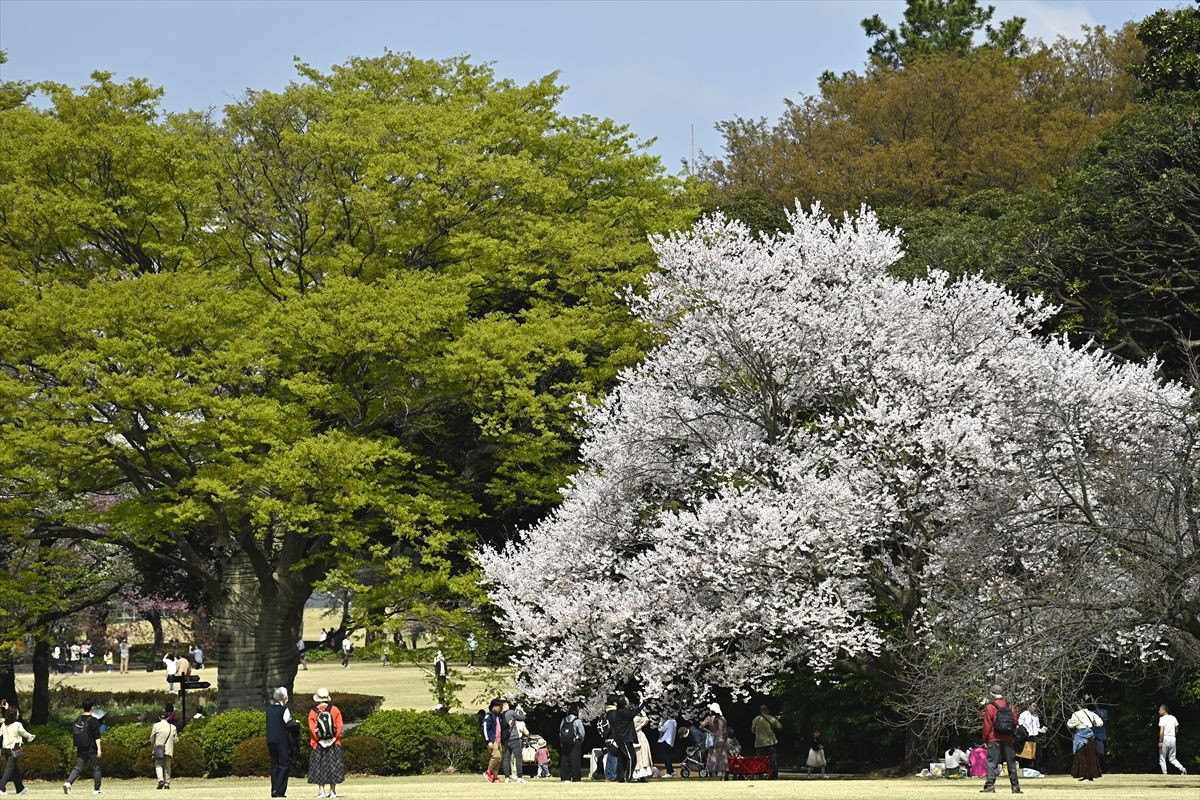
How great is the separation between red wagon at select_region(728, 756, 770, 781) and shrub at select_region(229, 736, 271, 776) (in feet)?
32.4

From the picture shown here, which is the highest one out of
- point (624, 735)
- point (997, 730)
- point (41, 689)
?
point (997, 730)

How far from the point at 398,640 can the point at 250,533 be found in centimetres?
458

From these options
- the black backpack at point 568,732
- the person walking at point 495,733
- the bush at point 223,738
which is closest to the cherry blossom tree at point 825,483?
the black backpack at point 568,732

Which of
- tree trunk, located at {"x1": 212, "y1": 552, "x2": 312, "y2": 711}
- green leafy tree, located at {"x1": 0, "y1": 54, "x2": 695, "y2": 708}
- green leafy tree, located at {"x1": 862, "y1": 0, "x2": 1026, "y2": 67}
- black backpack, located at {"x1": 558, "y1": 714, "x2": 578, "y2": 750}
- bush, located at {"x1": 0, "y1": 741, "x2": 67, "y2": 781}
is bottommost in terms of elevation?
bush, located at {"x1": 0, "y1": 741, "x2": 67, "y2": 781}

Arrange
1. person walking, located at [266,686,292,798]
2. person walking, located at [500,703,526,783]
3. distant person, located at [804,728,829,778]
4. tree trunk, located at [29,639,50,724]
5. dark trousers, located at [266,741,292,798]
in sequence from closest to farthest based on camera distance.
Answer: dark trousers, located at [266,741,292,798], person walking, located at [266,686,292,798], person walking, located at [500,703,526,783], distant person, located at [804,728,829,778], tree trunk, located at [29,639,50,724]

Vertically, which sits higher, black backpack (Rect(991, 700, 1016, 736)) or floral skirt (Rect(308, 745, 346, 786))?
black backpack (Rect(991, 700, 1016, 736))

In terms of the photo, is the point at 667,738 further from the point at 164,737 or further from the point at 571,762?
the point at 164,737

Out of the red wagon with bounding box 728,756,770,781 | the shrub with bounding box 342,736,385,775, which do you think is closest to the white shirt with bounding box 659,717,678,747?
the red wagon with bounding box 728,756,770,781

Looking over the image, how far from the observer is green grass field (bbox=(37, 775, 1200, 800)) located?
66.3 feet

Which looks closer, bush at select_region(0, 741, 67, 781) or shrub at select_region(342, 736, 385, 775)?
shrub at select_region(342, 736, 385, 775)

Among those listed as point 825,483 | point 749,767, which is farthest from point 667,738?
point 825,483

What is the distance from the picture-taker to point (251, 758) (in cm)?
3141

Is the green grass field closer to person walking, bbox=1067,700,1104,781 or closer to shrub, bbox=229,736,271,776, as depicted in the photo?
person walking, bbox=1067,700,1104,781

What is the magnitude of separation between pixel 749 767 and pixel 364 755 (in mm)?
8342
